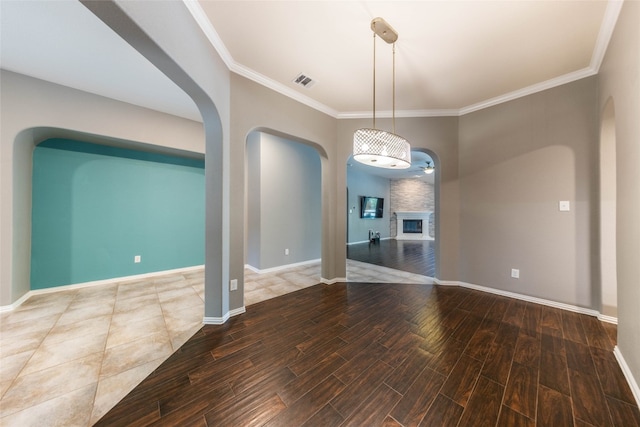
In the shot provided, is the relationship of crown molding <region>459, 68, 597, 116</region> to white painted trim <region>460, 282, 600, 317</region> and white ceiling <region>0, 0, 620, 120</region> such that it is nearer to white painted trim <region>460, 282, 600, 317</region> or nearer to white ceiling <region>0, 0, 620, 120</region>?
white ceiling <region>0, 0, 620, 120</region>

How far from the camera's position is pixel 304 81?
276 cm

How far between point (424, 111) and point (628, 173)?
2.41m

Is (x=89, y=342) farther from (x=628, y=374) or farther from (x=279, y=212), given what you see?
(x=628, y=374)

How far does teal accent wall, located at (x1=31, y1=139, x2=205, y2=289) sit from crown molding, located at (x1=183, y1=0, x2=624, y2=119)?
8.22 ft

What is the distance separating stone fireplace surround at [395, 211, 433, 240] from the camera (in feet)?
30.2

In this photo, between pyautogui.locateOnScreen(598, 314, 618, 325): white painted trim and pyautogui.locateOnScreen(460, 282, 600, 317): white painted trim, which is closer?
pyautogui.locateOnScreen(598, 314, 618, 325): white painted trim

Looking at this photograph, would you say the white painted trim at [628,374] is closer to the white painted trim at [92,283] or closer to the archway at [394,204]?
the white painted trim at [92,283]

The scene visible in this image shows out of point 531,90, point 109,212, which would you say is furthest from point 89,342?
point 531,90

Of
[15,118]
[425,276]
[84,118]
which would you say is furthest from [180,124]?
[425,276]

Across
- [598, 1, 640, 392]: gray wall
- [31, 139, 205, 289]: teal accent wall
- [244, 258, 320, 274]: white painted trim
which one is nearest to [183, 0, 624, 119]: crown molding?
[598, 1, 640, 392]: gray wall

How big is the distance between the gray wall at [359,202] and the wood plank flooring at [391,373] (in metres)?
5.55

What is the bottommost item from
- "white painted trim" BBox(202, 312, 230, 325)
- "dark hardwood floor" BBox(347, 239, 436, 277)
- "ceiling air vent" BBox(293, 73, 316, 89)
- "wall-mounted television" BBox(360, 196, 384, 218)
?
"white painted trim" BBox(202, 312, 230, 325)

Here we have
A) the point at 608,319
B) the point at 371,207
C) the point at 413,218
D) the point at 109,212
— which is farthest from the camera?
the point at 413,218

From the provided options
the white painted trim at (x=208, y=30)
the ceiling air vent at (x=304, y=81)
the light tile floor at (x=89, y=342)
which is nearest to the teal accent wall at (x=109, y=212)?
the light tile floor at (x=89, y=342)
